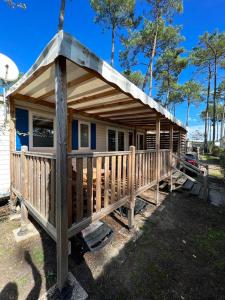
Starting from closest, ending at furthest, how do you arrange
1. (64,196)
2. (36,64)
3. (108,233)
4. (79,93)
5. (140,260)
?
(64,196) → (36,64) → (140,260) → (108,233) → (79,93)

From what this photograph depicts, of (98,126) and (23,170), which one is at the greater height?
(98,126)

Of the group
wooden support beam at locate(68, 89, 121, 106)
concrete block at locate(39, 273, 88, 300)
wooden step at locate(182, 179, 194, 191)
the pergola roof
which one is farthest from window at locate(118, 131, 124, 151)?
concrete block at locate(39, 273, 88, 300)

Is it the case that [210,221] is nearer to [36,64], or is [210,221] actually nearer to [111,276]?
[111,276]

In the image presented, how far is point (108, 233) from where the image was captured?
10.5ft

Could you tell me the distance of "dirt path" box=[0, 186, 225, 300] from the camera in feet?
7.27

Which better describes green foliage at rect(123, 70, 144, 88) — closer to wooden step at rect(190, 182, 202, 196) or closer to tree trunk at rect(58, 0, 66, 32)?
tree trunk at rect(58, 0, 66, 32)

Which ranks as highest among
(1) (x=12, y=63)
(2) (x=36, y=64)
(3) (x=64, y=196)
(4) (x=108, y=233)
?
(1) (x=12, y=63)

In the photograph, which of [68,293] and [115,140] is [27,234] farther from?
[115,140]

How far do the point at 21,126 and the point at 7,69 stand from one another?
1.32 m

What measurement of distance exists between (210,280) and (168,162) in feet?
15.5

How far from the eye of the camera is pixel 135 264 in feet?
8.91

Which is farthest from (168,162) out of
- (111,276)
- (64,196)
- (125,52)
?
(125,52)

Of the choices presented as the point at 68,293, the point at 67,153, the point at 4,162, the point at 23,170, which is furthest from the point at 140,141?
the point at 68,293

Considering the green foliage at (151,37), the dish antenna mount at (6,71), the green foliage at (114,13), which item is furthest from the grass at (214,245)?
the green foliage at (114,13)
